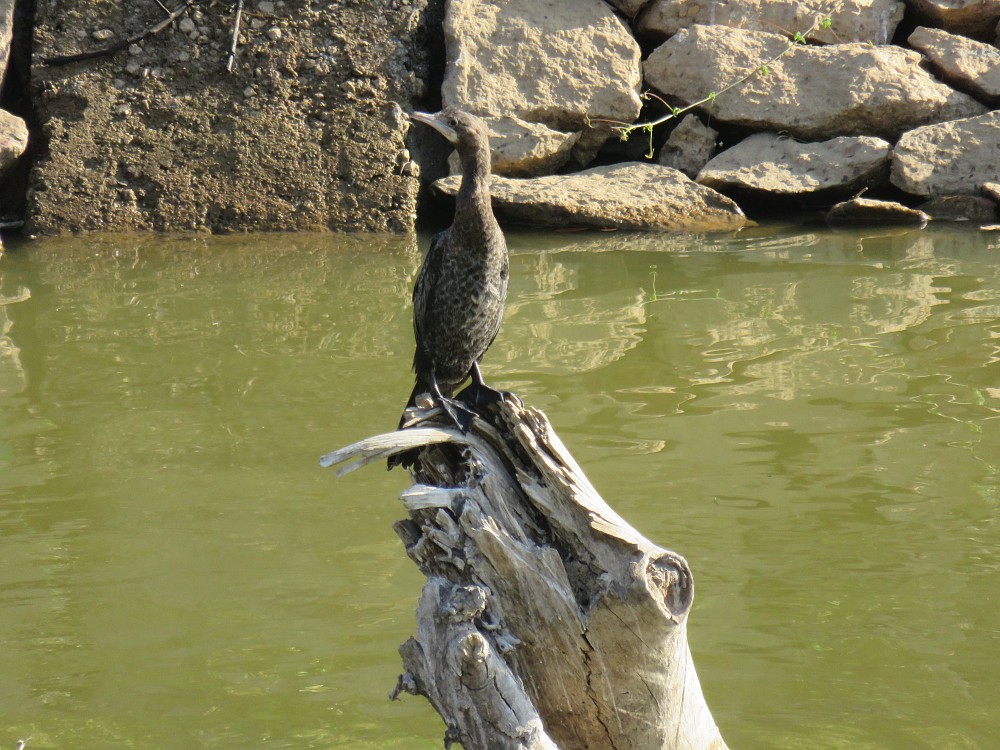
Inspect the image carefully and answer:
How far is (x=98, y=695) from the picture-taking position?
3.18 meters

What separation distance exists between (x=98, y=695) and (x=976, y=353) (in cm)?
421

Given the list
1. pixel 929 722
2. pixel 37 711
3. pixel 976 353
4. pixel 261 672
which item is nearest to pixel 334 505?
pixel 261 672

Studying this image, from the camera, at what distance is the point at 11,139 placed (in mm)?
7973

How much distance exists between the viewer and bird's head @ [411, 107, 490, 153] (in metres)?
3.52

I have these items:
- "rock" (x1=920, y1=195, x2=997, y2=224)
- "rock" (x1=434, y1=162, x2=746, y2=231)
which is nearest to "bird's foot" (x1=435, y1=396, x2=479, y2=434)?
"rock" (x1=434, y1=162, x2=746, y2=231)

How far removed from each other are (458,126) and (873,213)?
572 centimetres

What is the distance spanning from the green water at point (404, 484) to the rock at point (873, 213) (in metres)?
1.23

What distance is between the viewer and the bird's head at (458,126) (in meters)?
3.52

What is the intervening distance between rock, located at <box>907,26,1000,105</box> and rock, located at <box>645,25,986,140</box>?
12cm

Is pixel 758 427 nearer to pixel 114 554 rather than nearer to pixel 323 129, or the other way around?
pixel 114 554

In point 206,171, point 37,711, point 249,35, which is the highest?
point 249,35

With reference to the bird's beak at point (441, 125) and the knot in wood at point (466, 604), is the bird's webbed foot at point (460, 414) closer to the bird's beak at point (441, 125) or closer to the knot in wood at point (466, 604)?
the knot in wood at point (466, 604)

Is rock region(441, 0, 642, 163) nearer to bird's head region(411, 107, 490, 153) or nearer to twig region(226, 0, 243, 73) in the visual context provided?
twig region(226, 0, 243, 73)

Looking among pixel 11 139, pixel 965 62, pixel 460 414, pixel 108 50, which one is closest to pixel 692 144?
pixel 965 62
